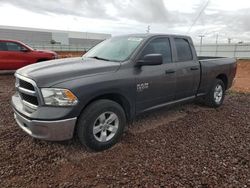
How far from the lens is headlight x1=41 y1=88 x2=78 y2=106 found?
9.37 feet

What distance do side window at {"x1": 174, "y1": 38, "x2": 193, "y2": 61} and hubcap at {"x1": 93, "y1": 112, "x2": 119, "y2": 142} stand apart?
206 cm

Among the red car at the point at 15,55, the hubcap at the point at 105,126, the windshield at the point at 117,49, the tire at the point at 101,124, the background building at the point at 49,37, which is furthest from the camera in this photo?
the background building at the point at 49,37

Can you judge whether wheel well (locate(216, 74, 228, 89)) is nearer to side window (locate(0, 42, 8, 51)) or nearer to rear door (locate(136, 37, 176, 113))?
rear door (locate(136, 37, 176, 113))

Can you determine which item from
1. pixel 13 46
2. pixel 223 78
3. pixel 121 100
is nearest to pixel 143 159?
pixel 121 100

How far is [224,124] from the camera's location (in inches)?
182

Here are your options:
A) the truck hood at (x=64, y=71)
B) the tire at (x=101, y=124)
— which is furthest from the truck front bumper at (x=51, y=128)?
the truck hood at (x=64, y=71)

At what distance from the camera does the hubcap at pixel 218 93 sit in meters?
5.60

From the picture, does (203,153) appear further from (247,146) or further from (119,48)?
(119,48)

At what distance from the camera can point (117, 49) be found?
4129 mm

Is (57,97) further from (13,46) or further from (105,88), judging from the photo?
(13,46)

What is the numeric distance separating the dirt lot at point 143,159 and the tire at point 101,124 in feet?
0.55

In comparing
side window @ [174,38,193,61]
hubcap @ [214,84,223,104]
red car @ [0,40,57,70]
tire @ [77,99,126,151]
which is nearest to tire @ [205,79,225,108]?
hubcap @ [214,84,223,104]

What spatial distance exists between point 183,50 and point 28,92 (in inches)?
128

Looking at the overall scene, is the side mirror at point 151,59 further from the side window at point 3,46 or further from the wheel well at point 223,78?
the side window at point 3,46
